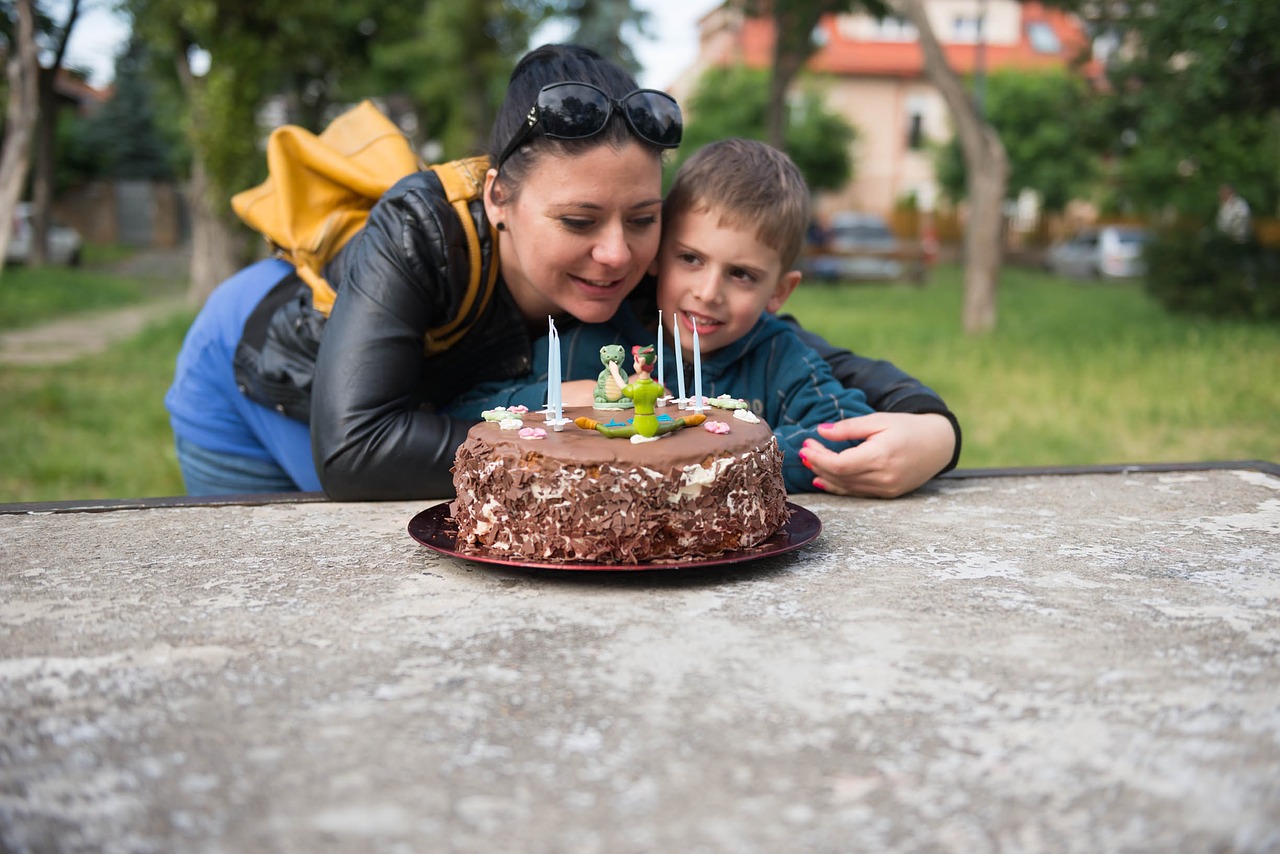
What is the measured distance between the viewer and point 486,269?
→ 2.85 metres

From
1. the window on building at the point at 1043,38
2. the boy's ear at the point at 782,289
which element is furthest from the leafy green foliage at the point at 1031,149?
the boy's ear at the point at 782,289

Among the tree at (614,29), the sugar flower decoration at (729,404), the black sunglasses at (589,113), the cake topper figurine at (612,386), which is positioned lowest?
the sugar flower decoration at (729,404)

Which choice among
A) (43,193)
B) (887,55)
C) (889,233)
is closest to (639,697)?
(43,193)

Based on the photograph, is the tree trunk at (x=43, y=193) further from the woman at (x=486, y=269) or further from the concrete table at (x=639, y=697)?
the concrete table at (x=639, y=697)

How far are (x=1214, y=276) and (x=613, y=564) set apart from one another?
48.1ft

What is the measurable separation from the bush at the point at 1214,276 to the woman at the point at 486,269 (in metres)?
12.9

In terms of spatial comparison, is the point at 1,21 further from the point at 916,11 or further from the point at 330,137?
the point at 916,11

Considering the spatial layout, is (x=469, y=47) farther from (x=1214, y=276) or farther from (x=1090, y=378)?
(x=1090, y=378)

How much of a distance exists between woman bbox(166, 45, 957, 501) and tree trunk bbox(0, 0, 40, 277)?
472 cm

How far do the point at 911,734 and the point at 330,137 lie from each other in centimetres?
276

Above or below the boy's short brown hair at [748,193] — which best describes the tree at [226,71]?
above

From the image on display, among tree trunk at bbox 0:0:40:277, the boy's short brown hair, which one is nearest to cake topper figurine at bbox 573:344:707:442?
the boy's short brown hair

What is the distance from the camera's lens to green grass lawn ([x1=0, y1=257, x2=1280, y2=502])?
6.07m

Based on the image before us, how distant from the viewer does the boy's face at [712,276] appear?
9.50 feet
